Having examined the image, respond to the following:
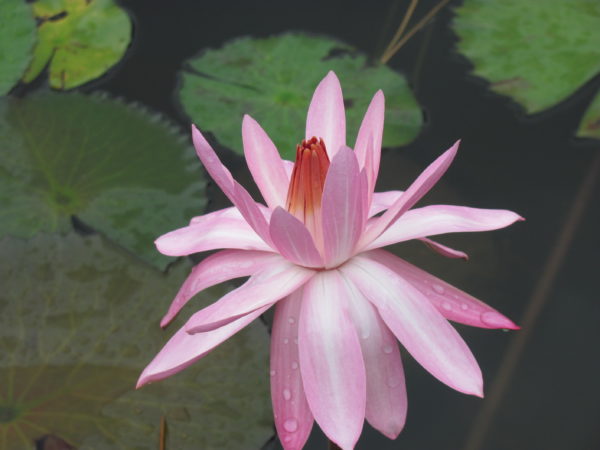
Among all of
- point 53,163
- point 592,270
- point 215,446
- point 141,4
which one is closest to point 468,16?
point 592,270

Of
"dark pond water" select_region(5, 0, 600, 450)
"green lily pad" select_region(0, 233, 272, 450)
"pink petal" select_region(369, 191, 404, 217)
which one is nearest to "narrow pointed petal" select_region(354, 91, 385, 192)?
"pink petal" select_region(369, 191, 404, 217)

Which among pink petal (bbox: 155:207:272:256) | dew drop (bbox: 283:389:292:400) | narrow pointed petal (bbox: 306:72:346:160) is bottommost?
dew drop (bbox: 283:389:292:400)

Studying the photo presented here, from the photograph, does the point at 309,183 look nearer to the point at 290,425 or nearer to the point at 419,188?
the point at 419,188

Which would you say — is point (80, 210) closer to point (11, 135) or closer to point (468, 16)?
point (11, 135)

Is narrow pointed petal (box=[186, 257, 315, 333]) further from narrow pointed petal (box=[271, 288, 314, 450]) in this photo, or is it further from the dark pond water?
the dark pond water

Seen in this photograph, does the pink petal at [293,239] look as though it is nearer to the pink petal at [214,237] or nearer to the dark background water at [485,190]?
the pink petal at [214,237]

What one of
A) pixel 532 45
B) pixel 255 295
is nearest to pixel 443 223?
pixel 255 295

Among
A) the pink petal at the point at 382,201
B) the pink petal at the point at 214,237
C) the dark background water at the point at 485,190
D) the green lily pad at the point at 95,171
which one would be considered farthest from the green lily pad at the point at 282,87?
the pink petal at the point at 214,237
